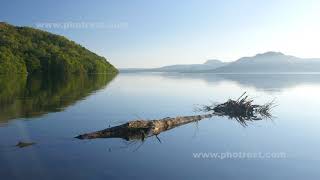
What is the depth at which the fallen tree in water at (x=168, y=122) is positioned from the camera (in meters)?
28.4

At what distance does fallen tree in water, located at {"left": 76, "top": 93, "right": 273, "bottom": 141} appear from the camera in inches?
1117

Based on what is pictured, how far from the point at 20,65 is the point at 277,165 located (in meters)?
→ 177

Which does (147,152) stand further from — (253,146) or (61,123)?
(61,123)

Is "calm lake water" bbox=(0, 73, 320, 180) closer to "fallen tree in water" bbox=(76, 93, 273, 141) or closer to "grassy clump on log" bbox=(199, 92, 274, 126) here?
"fallen tree in water" bbox=(76, 93, 273, 141)

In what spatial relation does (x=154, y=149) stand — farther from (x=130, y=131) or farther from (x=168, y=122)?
(x=168, y=122)

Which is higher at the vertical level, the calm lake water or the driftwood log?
the driftwood log

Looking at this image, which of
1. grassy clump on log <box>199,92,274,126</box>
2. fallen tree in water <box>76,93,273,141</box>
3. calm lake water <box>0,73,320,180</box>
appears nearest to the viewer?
calm lake water <box>0,73,320,180</box>

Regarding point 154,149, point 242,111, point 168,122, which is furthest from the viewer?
point 242,111

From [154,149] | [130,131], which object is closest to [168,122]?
[130,131]

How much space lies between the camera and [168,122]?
33.3m

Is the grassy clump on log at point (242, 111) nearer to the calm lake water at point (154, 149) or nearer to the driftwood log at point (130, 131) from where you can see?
the calm lake water at point (154, 149)

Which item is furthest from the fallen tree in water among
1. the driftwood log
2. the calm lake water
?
the calm lake water

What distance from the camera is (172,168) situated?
2119 cm

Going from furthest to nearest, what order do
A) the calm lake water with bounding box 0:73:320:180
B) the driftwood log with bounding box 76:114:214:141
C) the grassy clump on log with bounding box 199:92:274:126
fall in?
the grassy clump on log with bounding box 199:92:274:126, the driftwood log with bounding box 76:114:214:141, the calm lake water with bounding box 0:73:320:180
